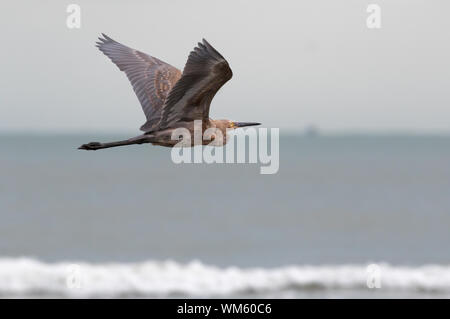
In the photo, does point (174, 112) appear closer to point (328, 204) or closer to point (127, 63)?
point (127, 63)

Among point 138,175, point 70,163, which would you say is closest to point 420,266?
point 138,175

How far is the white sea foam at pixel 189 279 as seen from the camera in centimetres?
2147

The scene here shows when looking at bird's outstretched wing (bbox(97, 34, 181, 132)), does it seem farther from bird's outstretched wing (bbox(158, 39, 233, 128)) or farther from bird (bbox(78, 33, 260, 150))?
bird's outstretched wing (bbox(158, 39, 233, 128))

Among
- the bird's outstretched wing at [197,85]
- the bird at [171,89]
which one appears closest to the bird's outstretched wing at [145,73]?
the bird at [171,89]

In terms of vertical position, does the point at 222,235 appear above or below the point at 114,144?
above

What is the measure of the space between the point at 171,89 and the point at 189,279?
536 inches

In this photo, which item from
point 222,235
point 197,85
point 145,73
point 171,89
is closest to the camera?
point 197,85

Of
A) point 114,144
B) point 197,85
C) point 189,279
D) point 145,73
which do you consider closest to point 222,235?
point 189,279

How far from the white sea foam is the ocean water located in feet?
0.18

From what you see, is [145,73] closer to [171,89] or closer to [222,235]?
[171,89]

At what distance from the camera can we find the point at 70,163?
80.5 metres

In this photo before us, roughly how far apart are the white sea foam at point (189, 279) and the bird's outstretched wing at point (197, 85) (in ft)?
36.6

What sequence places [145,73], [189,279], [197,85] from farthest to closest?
[189,279] → [145,73] → [197,85]

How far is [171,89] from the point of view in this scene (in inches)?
407
